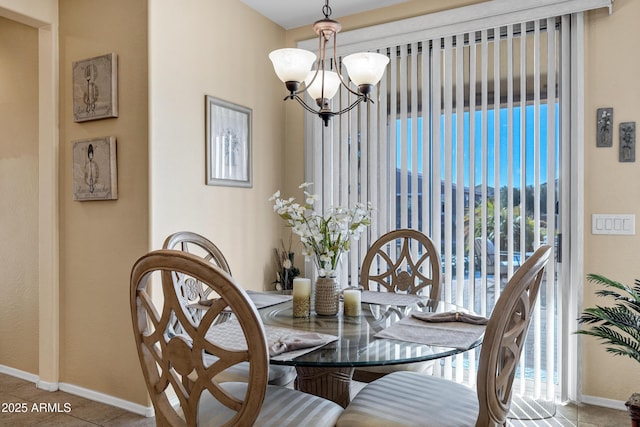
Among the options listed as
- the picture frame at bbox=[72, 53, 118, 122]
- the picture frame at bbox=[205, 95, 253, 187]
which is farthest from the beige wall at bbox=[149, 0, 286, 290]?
the picture frame at bbox=[72, 53, 118, 122]

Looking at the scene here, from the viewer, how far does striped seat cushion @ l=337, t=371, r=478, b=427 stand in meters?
1.48

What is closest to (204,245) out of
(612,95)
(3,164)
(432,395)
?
(432,395)

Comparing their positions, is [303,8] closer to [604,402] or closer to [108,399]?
[108,399]

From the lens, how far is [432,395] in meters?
1.65

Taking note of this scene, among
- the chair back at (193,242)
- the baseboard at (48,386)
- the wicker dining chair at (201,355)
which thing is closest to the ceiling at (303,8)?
the chair back at (193,242)

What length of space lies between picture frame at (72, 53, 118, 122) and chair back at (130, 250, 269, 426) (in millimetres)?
1755

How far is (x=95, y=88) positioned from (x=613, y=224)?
321 centimetres

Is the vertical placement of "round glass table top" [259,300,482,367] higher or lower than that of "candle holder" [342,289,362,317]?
Result: lower

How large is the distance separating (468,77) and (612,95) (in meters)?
0.85

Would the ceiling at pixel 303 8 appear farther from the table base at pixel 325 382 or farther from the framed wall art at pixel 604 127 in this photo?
the table base at pixel 325 382

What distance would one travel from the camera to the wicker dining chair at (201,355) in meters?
1.21

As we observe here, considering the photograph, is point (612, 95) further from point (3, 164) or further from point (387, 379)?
point (3, 164)

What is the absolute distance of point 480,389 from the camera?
1.31m

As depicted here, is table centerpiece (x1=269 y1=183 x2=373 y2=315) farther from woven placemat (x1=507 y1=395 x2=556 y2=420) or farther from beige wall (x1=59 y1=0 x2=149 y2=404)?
woven placemat (x1=507 y1=395 x2=556 y2=420)
